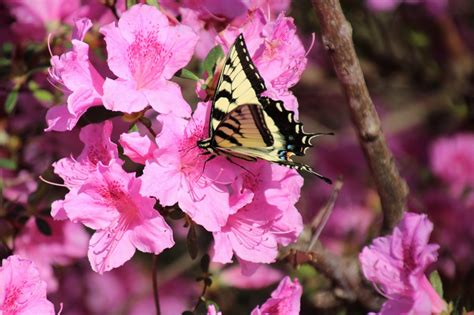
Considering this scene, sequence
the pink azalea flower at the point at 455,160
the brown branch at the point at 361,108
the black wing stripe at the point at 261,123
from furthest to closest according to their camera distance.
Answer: the pink azalea flower at the point at 455,160 < the brown branch at the point at 361,108 < the black wing stripe at the point at 261,123

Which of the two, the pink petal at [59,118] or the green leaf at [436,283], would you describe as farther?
the green leaf at [436,283]

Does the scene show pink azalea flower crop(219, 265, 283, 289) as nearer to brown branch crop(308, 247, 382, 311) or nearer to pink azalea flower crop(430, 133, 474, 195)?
brown branch crop(308, 247, 382, 311)

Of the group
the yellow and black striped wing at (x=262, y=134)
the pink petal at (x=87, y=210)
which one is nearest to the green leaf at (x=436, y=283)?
the yellow and black striped wing at (x=262, y=134)

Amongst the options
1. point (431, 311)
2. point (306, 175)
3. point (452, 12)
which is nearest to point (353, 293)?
point (431, 311)

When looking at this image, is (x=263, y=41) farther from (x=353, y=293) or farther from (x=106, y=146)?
(x=353, y=293)

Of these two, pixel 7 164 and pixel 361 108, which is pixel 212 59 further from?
pixel 7 164

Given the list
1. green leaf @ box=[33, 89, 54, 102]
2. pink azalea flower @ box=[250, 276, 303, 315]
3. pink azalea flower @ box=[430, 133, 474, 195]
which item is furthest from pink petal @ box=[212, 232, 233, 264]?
pink azalea flower @ box=[430, 133, 474, 195]

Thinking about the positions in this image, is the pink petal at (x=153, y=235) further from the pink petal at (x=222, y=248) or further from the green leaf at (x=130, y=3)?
the green leaf at (x=130, y=3)
